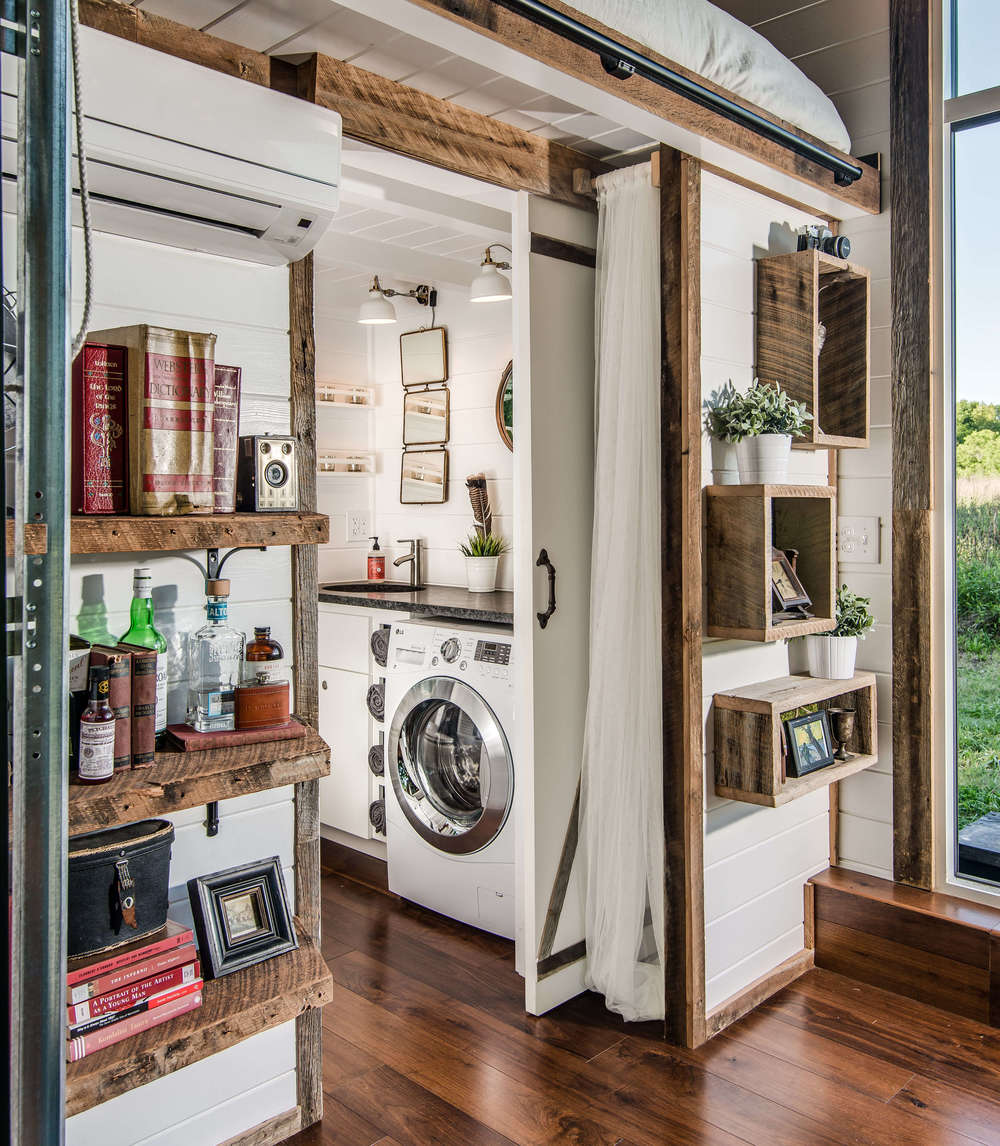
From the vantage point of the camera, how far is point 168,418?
4.96 ft

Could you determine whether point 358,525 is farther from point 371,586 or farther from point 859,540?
point 859,540

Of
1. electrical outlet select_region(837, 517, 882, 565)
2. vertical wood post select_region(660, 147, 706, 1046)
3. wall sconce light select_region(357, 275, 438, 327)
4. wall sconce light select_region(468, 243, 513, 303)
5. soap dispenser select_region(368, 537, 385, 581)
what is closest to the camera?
vertical wood post select_region(660, 147, 706, 1046)

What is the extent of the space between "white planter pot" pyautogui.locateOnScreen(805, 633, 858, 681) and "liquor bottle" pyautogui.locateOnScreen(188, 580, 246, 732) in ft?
5.43

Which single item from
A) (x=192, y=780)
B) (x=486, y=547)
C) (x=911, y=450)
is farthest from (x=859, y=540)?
(x=192, y=780)

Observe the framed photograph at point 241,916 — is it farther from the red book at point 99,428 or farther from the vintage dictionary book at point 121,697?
the red book at point 99,428

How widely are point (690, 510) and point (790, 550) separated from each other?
1.62ft

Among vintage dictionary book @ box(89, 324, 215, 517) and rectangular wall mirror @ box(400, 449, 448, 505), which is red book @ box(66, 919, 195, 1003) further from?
rectangular wall mirror @ box(400, 449, 448, 505)

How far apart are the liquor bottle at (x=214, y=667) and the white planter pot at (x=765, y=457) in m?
1.35

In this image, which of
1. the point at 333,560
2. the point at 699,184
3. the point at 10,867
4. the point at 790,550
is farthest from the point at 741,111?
the point at 333,560

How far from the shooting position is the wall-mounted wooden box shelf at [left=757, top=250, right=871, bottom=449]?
2.49m

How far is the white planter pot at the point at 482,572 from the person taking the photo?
3.75 m

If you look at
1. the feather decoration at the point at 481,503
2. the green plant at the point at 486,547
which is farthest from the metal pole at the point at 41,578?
the feather decoration at the point at 481,503

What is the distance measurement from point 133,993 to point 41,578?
896 mm

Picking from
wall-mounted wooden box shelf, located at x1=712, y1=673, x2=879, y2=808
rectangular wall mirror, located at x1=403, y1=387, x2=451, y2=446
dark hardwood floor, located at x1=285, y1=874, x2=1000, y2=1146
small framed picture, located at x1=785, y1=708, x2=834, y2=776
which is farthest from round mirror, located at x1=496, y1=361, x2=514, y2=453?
dark hardwood floor, located at x1=285, y1=874, x2=1000, y2=1146
